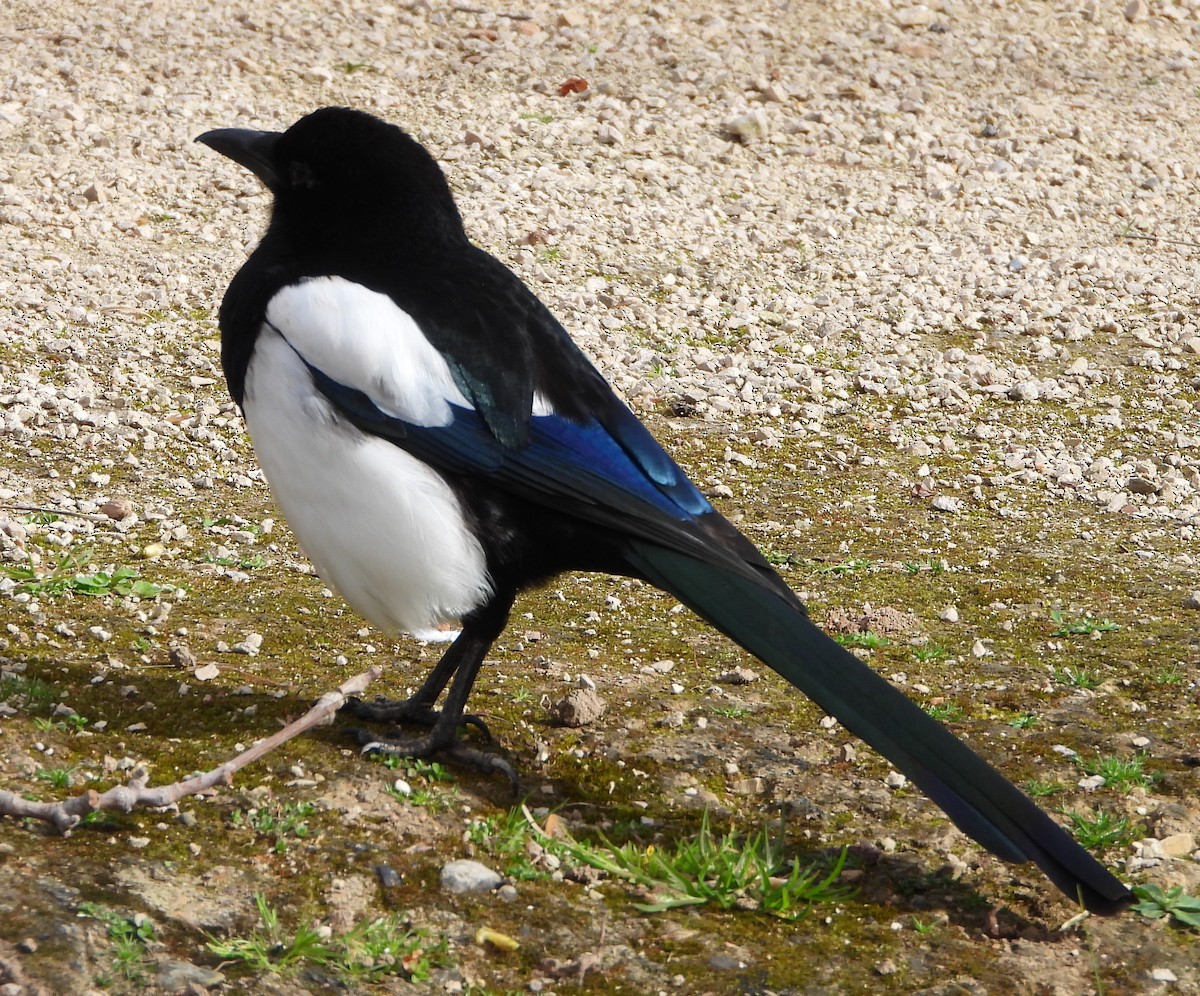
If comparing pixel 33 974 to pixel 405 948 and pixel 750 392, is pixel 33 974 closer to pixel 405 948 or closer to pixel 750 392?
pixel 405 948

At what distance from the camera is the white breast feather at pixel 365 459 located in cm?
252

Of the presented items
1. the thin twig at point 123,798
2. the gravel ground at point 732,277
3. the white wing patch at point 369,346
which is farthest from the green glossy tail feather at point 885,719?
the thin twig at point 123,798

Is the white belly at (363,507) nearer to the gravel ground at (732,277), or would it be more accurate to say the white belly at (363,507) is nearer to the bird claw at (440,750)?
the bird claw at (440,750)

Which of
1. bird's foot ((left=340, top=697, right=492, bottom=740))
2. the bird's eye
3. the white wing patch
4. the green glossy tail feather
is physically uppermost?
the bird's eye

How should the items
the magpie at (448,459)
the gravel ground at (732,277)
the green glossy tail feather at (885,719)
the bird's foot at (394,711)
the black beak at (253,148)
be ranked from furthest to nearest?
the gravel ground at (732,277) < the black beak at (253,148) < the bird's foot at (394,711) < the magpie at (448,459) < the green glossy tail feather at (885,719)

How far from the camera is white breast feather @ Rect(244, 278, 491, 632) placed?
8.27 ft

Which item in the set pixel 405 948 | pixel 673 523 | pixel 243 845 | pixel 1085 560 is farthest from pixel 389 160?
pixel 1085 560

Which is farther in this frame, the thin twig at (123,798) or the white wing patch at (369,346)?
the white wing patch at (369,346)

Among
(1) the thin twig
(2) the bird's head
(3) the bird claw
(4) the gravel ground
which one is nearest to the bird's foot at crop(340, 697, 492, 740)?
(3) the bird claw

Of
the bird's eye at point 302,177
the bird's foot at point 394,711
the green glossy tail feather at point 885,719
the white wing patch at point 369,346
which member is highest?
the bird's eye at point 302,177

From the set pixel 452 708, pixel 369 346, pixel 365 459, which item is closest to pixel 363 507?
pixel 365 459

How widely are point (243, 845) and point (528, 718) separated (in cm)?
69

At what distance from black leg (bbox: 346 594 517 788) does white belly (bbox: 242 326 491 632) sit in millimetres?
79

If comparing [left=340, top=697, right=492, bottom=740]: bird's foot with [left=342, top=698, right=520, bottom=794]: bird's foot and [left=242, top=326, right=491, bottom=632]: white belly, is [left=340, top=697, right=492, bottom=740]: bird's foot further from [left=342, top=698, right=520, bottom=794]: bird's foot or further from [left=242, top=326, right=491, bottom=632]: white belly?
[left=242, top=326, right=491, bottom=632]: white belly
